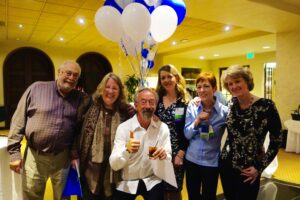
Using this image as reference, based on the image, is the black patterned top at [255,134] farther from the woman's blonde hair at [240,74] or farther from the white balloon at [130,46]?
the white balloon at [130,46]

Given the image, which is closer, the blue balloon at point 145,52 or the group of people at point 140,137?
the group of people at point 140,137

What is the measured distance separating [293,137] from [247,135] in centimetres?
404

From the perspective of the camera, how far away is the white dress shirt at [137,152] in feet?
5.72

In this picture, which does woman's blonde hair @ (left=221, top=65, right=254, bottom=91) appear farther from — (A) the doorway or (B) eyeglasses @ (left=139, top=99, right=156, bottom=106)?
(A) the doorway

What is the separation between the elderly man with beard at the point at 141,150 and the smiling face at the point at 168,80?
1.04ft

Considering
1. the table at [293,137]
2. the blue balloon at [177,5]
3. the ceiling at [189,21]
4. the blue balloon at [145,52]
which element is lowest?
the table at [293,137]

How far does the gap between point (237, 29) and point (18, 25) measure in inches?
203

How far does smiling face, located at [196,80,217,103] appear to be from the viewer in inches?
74.6

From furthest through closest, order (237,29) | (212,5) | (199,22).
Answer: (237,29) < (199,22) < (212,5)

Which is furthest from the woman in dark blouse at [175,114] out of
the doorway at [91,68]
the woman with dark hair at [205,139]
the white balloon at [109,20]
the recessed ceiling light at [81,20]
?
the doorway at [91,68]

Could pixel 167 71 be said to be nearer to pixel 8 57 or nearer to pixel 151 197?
pixel 151 197

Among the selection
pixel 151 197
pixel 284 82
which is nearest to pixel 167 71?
pixel 151 197

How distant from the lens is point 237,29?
6184 millimetres

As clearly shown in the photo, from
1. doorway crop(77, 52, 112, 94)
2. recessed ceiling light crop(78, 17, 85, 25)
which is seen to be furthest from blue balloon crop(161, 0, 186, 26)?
doorway crop(77, 52, 112, 94)
